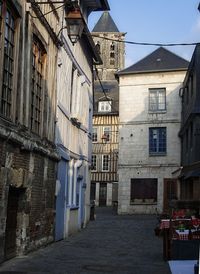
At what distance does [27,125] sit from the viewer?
404 inches

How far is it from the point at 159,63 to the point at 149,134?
5.35 meters

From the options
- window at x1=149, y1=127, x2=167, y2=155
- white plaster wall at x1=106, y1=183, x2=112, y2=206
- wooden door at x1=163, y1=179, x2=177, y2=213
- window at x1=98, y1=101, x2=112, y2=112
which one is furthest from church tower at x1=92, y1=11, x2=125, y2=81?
wooden door at x1=163, y1=179, x2=177, y2=213

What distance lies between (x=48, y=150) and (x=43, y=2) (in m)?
3.75

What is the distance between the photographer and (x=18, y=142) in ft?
30.4

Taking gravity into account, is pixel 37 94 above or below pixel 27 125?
A: above

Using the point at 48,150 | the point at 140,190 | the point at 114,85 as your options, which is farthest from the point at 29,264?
the point at 114,85

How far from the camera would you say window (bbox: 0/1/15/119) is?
347 inches

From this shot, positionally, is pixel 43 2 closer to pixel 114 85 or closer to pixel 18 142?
pixel 18 142

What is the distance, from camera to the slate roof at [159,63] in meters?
31.5

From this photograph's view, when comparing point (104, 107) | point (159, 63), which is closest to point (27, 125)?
point (159, 63)

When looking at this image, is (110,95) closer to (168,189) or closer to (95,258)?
(168,189)

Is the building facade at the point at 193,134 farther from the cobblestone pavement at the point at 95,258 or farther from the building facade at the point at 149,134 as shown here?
the cobblestone pavement at the point at 95,258

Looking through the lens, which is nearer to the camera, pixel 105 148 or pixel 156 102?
pixel 156 102

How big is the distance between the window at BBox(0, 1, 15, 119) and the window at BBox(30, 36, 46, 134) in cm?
157
